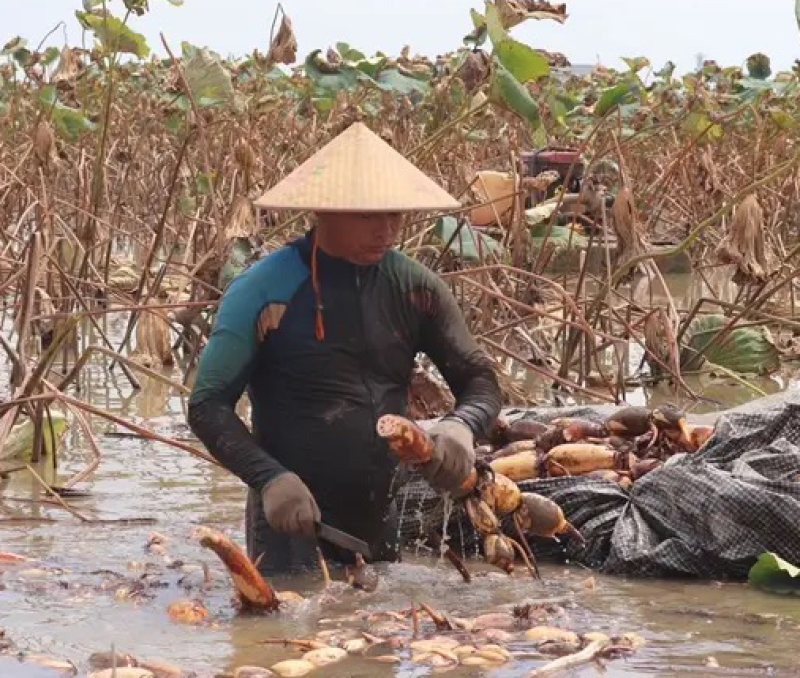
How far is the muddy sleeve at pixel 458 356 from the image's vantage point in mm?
4500

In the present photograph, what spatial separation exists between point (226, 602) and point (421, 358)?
3.55 meters

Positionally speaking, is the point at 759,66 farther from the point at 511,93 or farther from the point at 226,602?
the point at 226,602

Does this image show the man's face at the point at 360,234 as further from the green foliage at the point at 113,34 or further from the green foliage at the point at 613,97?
the green foliage at the point at 113,34

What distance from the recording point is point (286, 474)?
4.20 metres

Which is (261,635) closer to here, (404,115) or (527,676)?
(527,676)

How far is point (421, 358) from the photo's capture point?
7.88 m

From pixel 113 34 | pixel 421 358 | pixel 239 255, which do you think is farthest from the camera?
pixel 113 34

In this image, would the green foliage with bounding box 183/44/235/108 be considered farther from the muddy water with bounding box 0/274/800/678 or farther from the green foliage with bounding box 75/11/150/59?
the muddy water with bounding box 0/274/800/678

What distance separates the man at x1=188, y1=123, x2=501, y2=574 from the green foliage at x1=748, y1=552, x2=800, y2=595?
0.82m

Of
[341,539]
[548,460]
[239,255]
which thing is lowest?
[341,539]

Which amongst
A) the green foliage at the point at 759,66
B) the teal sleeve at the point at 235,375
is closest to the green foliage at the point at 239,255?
the teal sleeve at the point at 235,375

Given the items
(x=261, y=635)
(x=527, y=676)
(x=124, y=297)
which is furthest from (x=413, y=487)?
(x=124, y=297)

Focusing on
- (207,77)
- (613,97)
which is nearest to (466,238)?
(613,97)

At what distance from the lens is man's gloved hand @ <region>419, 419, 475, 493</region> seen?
423 cm
